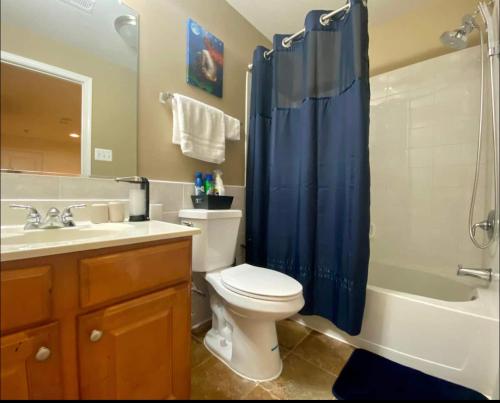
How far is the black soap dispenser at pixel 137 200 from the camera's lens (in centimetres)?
110

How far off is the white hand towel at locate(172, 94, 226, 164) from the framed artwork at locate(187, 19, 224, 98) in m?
0.19

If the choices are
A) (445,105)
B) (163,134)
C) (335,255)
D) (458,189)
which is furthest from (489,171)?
(163,134)

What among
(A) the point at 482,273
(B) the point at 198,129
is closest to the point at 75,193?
(B) the point at 198,129

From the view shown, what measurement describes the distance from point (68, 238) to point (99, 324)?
37 cm

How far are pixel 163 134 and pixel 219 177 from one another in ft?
1.34

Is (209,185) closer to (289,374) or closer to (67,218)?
(67,218)

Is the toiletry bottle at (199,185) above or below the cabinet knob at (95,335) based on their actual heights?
above

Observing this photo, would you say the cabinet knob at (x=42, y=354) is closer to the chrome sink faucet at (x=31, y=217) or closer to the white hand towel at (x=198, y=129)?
the chrome sink faucet at (x=31, y=217)

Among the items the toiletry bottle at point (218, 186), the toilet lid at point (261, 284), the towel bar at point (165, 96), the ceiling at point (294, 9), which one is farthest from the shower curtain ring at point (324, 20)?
the toilet lid at point (261, 284)

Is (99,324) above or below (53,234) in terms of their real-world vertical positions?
below

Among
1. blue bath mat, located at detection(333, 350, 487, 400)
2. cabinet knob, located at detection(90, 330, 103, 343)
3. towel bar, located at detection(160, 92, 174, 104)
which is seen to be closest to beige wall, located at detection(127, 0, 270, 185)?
towel bar, located at detection(160, 92, 174, 104)

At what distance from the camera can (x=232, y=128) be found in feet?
5.26

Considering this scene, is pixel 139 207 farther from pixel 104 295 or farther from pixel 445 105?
pixel 445 105

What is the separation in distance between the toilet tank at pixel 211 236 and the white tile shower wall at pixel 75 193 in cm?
11
